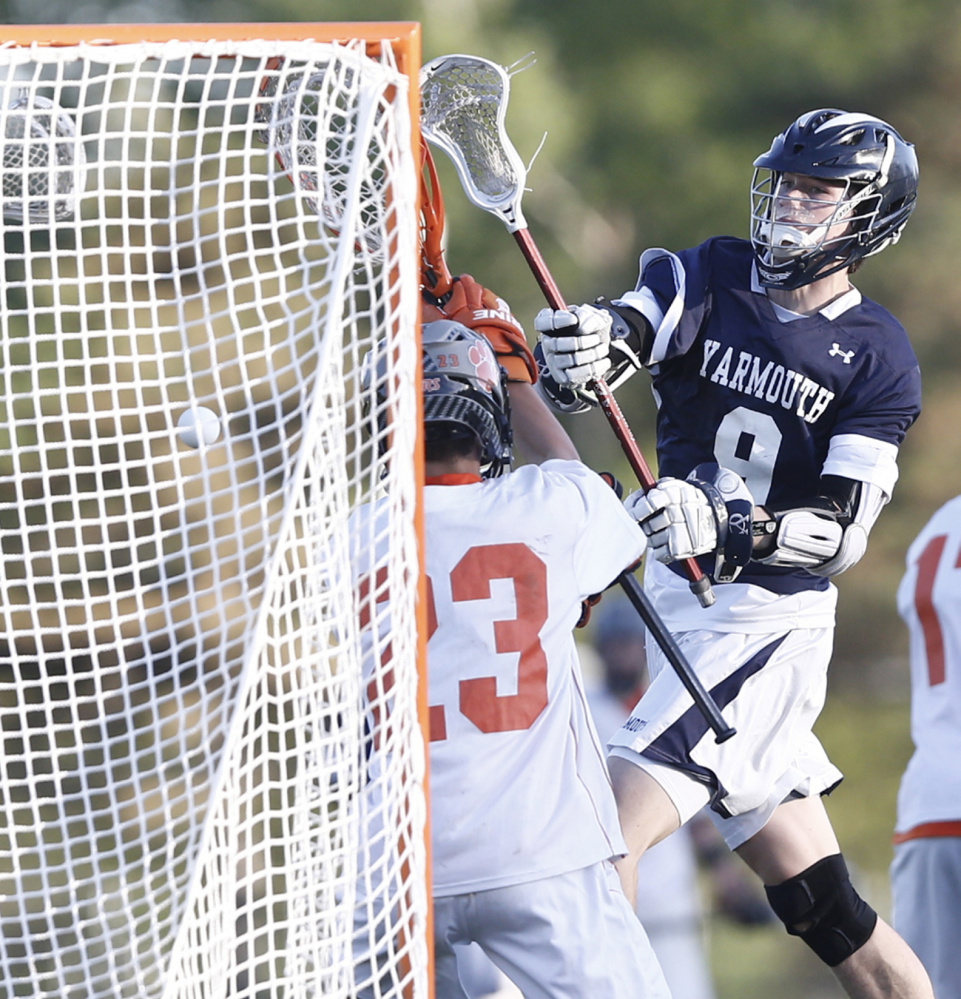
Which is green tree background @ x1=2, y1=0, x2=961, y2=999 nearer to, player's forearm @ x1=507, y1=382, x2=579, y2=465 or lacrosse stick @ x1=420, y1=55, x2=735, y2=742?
lacrosse stick @ x1=420, y1=55, x2=735, y2=742

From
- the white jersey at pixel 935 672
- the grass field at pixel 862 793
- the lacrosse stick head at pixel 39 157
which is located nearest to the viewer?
the lacrosse stick head at pixel 39 157

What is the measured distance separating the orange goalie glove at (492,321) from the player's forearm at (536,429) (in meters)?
0.10

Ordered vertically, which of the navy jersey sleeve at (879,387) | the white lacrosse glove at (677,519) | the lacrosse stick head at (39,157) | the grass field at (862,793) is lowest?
the grass field at (862,793)

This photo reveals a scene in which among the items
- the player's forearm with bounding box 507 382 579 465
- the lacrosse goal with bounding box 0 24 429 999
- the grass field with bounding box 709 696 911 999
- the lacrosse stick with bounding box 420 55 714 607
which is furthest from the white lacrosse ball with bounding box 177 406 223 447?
the grass field with bounding box 709 696 911 999

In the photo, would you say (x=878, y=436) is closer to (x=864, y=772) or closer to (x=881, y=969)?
(x=881, y=969)

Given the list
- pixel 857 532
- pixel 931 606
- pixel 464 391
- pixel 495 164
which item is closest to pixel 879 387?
pixel 857 532

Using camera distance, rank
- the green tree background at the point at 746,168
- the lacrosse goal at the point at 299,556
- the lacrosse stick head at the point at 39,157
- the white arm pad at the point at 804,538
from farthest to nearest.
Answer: the green tree background at the point at 746,168, the white arm pad at the point at 804,538, the lacrosse stick head at the point at 39,157, the lacrosse goal at the point at 299,556

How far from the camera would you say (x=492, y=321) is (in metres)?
3.55

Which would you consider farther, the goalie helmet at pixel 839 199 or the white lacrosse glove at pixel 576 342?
the goalie helmet at pixel 839 199

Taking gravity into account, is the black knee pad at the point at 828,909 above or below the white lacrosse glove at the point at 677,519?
below

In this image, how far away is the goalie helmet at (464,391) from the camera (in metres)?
2.96

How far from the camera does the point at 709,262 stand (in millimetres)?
3875

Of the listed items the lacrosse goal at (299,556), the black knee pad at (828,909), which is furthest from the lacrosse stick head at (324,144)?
the black knee pad at (828,909)

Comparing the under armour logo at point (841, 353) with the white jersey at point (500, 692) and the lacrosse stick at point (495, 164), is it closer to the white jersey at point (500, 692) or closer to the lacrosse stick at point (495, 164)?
the lacrosse stick at point (495, 164)
